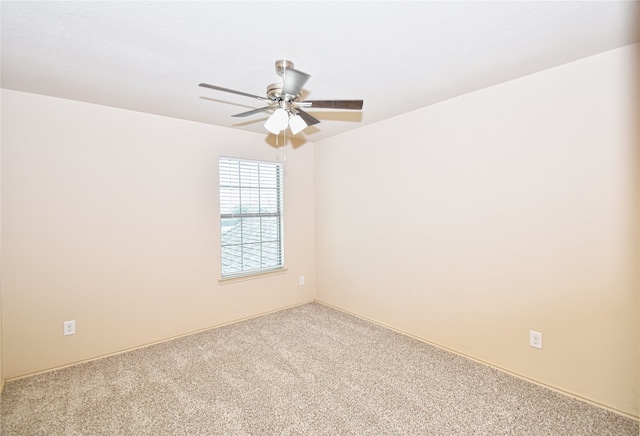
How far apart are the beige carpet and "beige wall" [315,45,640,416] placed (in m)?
0.26

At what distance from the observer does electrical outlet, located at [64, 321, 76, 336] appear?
2.59 m

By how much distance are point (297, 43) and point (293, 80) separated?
0.29m

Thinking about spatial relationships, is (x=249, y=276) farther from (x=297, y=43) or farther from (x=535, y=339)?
(x=535, y=339)

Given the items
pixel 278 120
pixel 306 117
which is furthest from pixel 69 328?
pixel 306 117

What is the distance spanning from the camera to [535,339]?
2.24 meters

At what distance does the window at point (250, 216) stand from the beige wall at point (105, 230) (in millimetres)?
153

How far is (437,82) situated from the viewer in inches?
91.5

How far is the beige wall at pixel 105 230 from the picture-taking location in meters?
2.40

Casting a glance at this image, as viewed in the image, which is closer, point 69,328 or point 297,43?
point 297,43

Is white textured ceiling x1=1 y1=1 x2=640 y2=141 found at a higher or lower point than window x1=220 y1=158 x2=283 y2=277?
higher

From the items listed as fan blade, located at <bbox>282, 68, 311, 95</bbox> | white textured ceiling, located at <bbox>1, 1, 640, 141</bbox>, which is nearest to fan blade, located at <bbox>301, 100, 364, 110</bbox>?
fan blade, located at <bbox>282, 68, 311, 95</bbox>

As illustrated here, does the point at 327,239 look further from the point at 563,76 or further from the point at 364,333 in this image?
the point at 563,76

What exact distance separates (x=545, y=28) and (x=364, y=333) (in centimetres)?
279

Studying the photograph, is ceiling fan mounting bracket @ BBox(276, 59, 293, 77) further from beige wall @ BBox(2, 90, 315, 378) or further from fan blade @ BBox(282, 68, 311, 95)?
beige wall @ BBox(2, 90, 315, 378)
